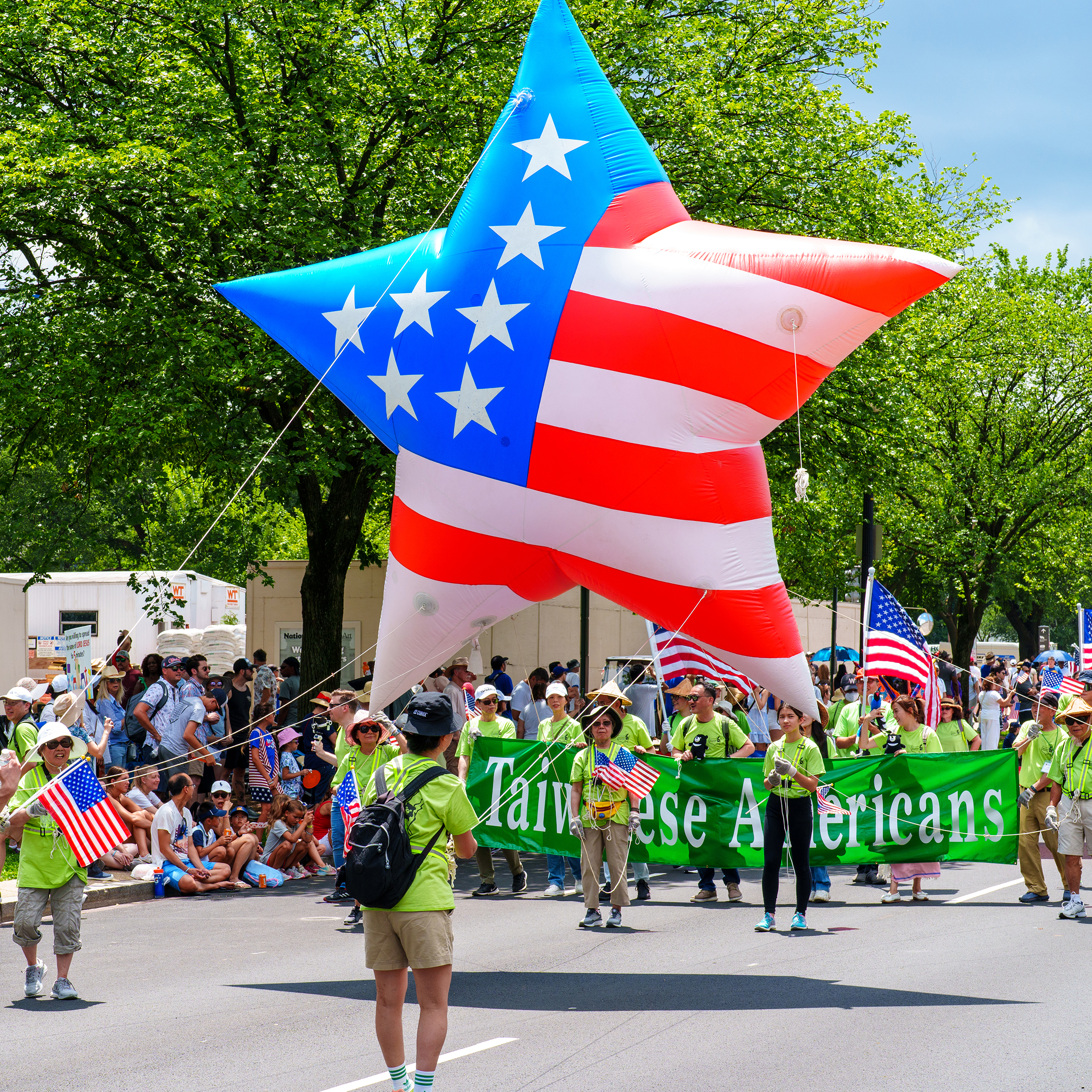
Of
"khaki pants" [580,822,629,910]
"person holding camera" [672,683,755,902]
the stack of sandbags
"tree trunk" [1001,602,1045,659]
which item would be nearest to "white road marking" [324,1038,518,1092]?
"khaki pants" [580,822,629,910]

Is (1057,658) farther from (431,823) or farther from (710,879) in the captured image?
(431,823)

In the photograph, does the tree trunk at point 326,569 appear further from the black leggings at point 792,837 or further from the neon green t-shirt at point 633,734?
the black leggings at point 792,837

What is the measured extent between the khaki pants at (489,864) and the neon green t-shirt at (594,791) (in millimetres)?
2121

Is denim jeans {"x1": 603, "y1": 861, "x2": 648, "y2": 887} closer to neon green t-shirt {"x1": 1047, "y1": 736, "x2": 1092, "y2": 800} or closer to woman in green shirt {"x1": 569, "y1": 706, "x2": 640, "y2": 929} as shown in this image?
woman in green shirt {"x1": 569, "y1": 706, "x2": 640, "y2": 929}

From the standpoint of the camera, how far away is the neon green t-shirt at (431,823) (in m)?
5.24

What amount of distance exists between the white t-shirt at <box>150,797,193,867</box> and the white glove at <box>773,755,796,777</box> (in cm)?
566

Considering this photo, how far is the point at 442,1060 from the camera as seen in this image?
20.5 feet

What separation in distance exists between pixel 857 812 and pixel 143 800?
6602mm

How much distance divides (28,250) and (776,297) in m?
11.3

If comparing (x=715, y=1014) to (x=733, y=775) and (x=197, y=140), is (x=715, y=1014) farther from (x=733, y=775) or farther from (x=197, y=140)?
(x=197, y=140)

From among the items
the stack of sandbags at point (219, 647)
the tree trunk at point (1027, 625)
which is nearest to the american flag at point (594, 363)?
the stack of sandbags at point (219, 647)

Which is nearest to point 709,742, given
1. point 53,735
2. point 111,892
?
point 111,892

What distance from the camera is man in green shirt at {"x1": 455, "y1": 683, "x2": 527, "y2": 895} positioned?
11.4 m

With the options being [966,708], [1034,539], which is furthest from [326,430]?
[1034,539]
